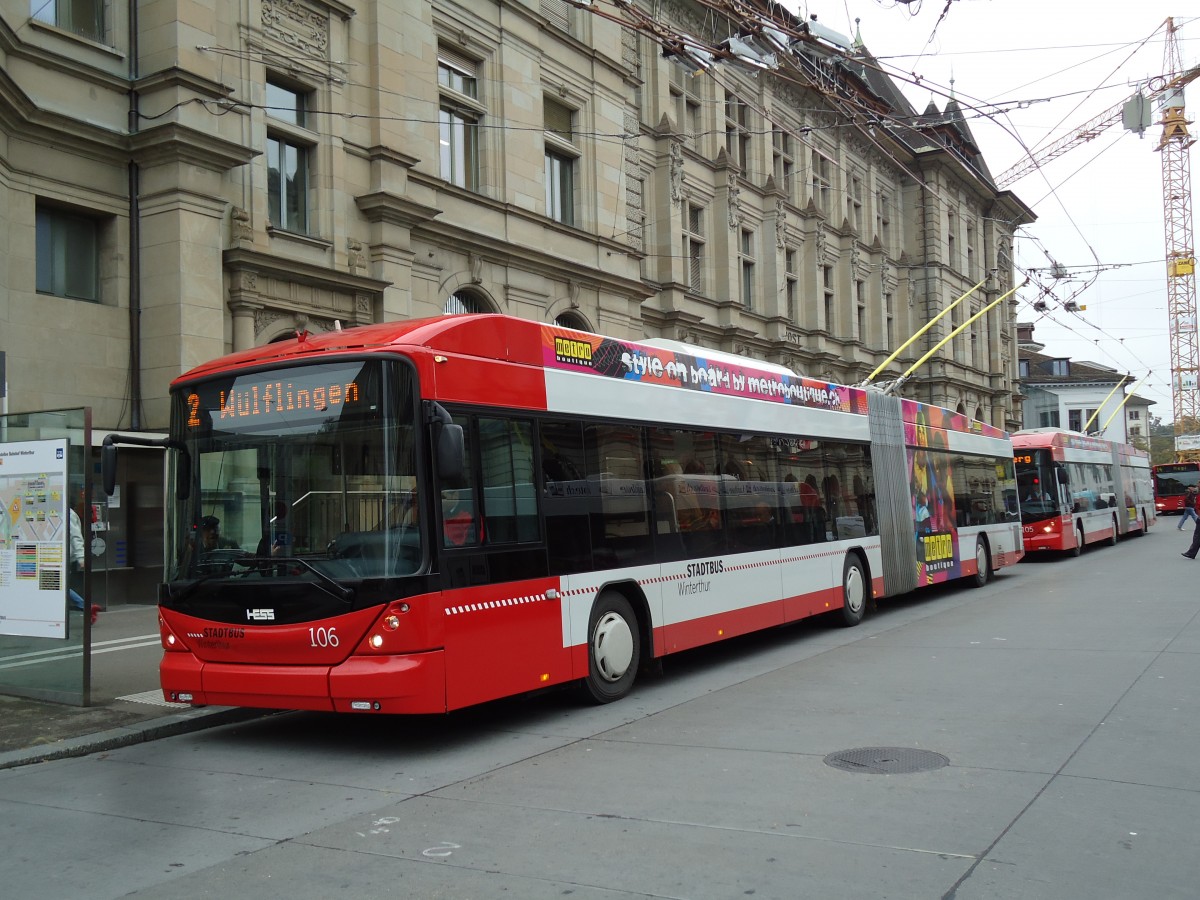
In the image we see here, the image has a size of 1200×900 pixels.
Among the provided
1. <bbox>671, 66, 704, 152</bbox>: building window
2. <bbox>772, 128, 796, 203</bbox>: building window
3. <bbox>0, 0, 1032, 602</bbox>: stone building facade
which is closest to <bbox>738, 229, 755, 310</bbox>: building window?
<bbox>0, 0, 1032, 602</bbox>: stone building facade

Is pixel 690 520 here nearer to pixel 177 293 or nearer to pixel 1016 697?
pixel 1016 697

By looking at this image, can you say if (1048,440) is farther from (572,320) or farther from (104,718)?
(104,718)

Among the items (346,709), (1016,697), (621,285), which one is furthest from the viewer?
(621,285)

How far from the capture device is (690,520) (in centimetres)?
1062

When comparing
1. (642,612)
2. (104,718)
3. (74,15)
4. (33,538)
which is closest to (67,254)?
(74,15)

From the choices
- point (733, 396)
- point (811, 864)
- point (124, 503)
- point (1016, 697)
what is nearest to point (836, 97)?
point (733, 396)

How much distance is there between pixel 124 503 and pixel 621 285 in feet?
43.6

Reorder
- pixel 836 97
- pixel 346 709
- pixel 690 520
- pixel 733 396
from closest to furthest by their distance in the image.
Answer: pixel 346 709 → pixel 690 520 → pixel 733 396 → pixel 836 97

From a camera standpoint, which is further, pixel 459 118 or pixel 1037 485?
pixel 1037 485

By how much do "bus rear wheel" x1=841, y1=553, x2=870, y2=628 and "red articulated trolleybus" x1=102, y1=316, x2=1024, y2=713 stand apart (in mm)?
3635

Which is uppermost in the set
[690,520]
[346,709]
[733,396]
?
[733,396]

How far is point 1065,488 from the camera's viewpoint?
27922mm

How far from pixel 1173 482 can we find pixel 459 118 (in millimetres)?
50853

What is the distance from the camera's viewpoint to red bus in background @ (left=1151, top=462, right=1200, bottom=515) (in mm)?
57969
